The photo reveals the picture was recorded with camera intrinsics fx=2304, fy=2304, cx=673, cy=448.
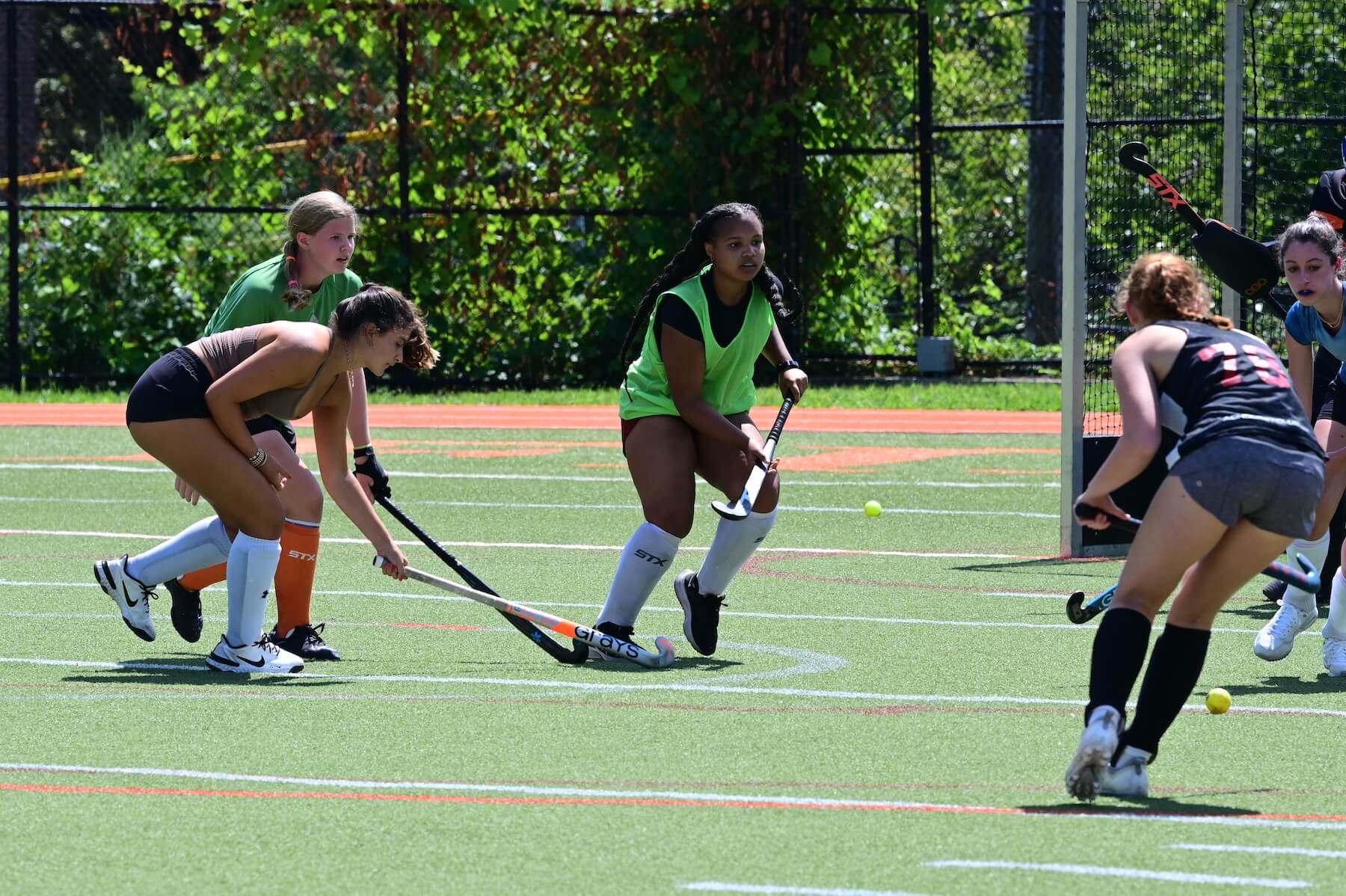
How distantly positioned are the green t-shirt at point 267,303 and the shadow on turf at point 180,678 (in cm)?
123

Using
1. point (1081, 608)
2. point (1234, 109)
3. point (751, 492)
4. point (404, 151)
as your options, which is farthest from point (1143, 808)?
point (404, 151)

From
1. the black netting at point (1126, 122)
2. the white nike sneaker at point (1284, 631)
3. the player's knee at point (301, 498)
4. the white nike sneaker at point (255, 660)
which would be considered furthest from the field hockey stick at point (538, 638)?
the black netting at point (1126, 122)

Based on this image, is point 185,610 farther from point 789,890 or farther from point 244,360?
point 789,890

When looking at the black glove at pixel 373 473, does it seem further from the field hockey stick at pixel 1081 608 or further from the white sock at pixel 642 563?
the field hockey stick at pixel 1081 608

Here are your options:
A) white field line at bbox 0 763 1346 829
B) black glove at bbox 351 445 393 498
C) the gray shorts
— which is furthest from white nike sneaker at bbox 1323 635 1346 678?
black glove at bbox 351 445 393 498

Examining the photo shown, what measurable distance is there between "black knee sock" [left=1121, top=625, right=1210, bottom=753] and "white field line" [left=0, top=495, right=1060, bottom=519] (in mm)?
6942

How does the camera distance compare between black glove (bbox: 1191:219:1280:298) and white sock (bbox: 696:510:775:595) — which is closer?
white sock (bbox: 696:510:775:595)

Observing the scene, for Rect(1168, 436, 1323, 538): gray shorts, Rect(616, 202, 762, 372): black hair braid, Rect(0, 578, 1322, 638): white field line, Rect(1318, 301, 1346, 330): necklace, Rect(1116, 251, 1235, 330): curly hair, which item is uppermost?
Rect(616, 202, 762, 372): black hair braid

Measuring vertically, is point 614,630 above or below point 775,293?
below

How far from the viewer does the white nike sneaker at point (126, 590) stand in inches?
329

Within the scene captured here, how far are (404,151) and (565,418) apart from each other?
3.71 metres

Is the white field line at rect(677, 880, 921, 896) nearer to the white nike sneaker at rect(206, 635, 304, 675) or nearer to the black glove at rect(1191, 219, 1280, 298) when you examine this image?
the white nike sneaker at rect(206, 635, 304, 675)

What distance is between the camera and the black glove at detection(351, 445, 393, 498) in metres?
8.41

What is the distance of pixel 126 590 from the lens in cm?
838
